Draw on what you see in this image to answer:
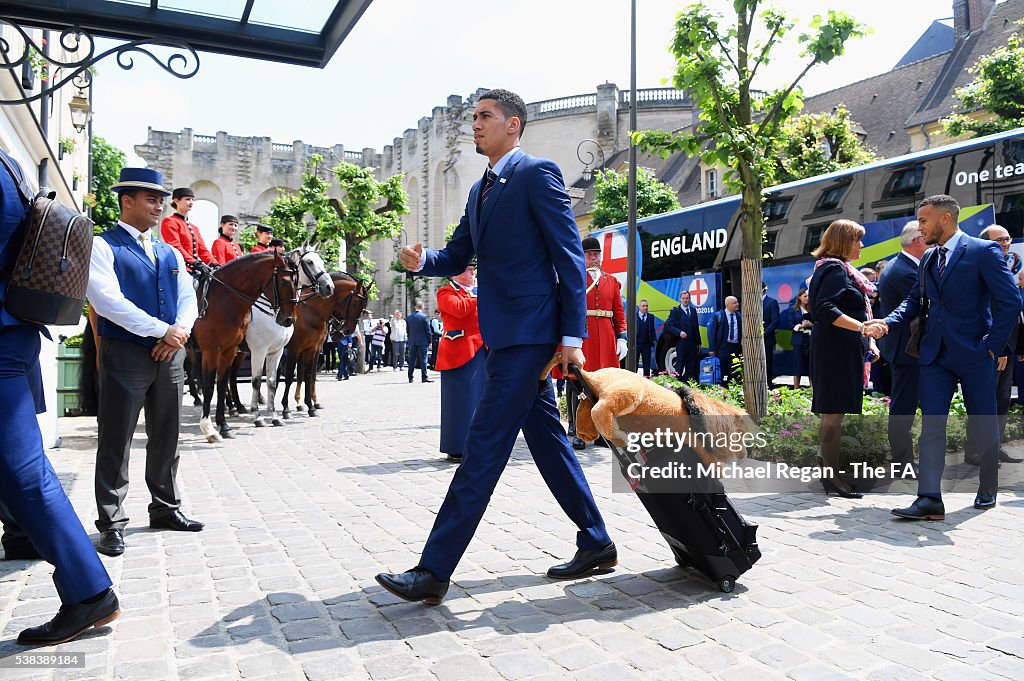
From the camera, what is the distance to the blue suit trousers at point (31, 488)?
309cm

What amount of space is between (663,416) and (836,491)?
11.2ft

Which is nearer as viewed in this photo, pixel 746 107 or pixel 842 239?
pixel 842 239

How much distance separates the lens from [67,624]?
125 inches

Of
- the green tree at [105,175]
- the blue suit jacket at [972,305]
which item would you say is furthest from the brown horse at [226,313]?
the green tree at [105,175]

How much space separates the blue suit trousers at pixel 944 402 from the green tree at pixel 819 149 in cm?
2565

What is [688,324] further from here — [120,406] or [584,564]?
[120,406]

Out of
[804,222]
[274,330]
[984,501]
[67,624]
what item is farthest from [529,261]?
[804,222]

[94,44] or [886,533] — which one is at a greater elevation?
[94,44]

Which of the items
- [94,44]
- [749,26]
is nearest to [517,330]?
[94,44]

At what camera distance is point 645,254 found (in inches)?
762

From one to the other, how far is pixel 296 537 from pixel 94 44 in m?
4.13

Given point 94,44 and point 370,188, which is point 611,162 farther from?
point 94,44

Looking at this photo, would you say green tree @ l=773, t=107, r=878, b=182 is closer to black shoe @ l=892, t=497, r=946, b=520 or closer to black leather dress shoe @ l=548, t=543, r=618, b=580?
black shoe @ l=892, t=497, r=946, b=520

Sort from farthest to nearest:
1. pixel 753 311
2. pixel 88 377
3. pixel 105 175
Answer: pixel 105 175, pixel 753 311, pixel 88 377
